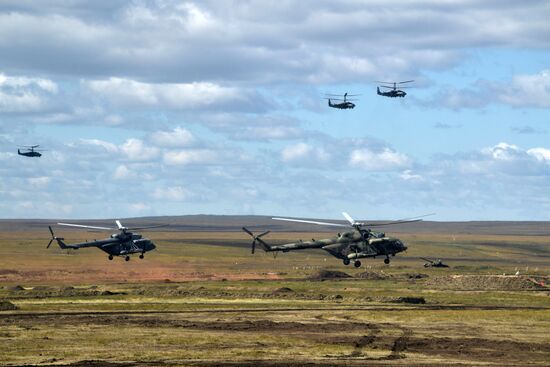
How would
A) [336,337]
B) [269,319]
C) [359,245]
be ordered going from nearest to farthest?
[336,337] < [269,319] < [359,245]

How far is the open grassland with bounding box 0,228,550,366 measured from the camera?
6481 centimetres

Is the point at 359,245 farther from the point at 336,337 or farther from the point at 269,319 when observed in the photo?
the point at 336,337

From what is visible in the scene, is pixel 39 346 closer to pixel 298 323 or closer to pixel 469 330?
pixel 298 323

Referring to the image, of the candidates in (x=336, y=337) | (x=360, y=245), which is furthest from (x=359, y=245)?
(x=336, y=337)

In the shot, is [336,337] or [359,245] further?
[359,245]

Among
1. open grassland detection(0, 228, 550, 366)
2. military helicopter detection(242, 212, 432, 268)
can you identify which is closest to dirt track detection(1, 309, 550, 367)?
open grassland detection(0, 228, 550, 366)

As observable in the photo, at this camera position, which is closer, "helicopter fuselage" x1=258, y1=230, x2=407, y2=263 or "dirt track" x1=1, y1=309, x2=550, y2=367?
"dirt track" x1=1, y1=309, x2=550, y2=367

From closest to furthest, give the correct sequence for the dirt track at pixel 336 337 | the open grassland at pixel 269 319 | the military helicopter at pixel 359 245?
the dirt track at pixel 336 337 → the open grassland at pixel 269 319 → the military helicopter at pixel 359 245

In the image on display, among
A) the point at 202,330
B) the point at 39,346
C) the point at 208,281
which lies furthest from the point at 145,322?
the point at 208,281

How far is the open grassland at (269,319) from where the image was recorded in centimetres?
6481

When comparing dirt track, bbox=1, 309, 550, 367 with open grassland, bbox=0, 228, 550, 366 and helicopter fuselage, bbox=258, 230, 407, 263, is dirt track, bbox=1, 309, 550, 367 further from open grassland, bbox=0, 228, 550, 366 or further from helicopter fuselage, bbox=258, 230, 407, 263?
helicopter fuselage, bbox=258, 230, 407, 263

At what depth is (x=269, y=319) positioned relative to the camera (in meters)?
87.4

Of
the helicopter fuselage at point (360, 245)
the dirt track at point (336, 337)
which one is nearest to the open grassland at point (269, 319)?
the dirt track at point (336, 337)

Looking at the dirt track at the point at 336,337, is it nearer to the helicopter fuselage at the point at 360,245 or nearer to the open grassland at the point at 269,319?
the open grassland at the point at 269,319
